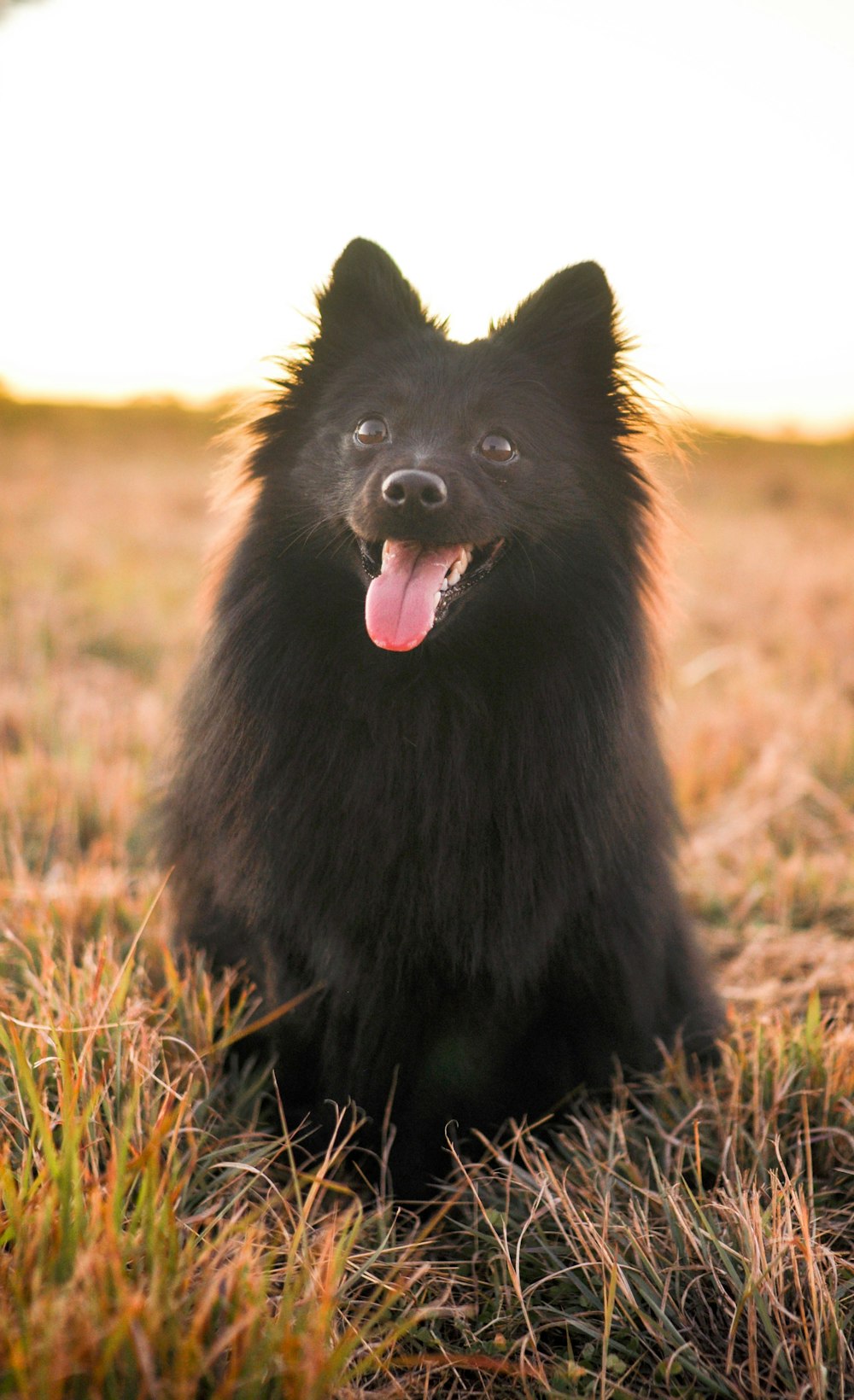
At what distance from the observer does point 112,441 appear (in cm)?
2328

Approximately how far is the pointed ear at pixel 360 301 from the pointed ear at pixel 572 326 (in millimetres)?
345

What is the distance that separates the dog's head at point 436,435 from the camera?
2.37 meters

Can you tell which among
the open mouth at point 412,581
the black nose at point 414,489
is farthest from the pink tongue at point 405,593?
the black nose at point 414,489

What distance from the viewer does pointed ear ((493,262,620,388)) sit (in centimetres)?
271

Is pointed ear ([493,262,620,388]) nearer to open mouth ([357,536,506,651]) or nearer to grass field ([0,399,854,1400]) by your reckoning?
grass field ([0,399,854,1400])

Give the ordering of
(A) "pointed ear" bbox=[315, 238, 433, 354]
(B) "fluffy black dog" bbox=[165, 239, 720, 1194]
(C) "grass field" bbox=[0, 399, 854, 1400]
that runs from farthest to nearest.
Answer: (A) "pointed ear" bbox=[315, 238, 433, 354], (B) "fluffy black dog" bbox=[165, 239, 720, 1194], (C) "grass field" bbox=[0, 399, 854, 1400]

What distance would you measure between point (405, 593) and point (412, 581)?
48 millimetres

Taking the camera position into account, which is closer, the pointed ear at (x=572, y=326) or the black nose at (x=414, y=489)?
the black nose at (x=414, y=489)

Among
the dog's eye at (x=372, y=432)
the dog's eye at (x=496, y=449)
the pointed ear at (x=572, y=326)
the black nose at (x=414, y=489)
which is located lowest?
the black nose at (x=414, y=489)

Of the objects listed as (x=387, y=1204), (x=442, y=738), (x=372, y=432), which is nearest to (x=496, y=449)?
(x=372, y=432)

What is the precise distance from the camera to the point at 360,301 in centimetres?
282

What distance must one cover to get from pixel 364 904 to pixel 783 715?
4.18 metres

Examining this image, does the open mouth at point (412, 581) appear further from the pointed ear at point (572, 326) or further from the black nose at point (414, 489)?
the pointed ear at point (572, 326)

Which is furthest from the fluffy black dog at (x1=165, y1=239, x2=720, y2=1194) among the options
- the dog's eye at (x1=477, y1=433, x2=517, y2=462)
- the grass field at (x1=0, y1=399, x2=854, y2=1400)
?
the grass field at (x1=0, y1=399, x2=854, y2=1400)
